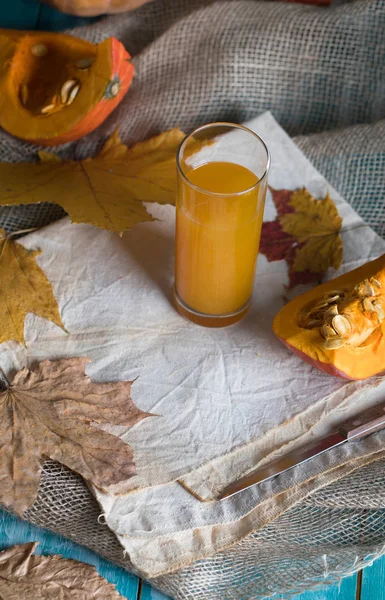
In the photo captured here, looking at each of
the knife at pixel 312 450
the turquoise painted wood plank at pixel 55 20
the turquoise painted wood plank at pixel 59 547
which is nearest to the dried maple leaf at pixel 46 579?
the turquoise painted wood plank at pixel 59 547

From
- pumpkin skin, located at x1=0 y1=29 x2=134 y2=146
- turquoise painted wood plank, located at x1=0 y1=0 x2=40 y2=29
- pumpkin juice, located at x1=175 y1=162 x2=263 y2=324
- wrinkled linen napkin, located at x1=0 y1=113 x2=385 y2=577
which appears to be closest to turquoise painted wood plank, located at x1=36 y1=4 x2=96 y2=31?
turquoise painted wood plank, located at x1=0 y1=0 x2=40 y2=29

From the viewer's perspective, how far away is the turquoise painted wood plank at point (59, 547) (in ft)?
2.70

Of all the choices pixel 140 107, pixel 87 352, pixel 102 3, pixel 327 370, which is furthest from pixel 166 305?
pixel 102 3

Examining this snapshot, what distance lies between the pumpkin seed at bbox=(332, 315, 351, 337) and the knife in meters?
0.11

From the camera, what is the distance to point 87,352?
0.88 m

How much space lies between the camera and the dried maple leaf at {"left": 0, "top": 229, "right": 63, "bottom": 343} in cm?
88

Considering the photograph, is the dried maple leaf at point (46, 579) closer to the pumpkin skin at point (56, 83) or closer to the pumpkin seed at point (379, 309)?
the pumpkin seed at point (379, 309)

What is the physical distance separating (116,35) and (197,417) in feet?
2.29

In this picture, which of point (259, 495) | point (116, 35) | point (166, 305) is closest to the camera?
point (259, 495)

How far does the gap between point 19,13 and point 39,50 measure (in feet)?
1.01

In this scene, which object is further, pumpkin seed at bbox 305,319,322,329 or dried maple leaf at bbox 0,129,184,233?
dried maple leaf at bbox 0,129,184,233

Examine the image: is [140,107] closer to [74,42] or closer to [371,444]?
[74,42]

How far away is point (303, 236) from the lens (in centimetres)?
98

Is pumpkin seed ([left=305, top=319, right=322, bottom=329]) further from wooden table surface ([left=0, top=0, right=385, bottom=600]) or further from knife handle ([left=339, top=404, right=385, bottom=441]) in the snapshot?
wooden table surface ([left=0, top=0, right=385, bottom=600])
